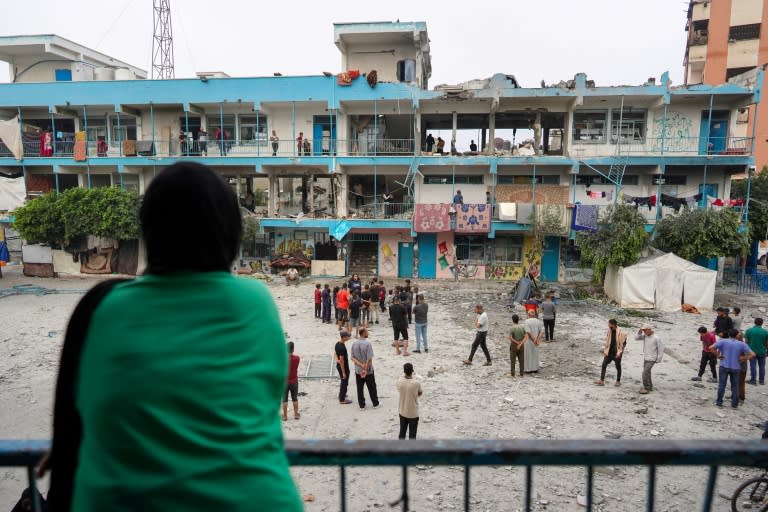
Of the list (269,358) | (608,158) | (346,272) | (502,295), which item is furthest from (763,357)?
(346,272)

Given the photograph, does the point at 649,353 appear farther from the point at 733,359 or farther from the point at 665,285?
the point at 665,285

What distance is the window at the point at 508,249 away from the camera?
24.7 meters

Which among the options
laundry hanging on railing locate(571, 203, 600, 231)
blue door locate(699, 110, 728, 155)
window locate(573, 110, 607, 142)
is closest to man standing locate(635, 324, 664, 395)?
laundry hanging on railing locate(571, 203, 600, 231)

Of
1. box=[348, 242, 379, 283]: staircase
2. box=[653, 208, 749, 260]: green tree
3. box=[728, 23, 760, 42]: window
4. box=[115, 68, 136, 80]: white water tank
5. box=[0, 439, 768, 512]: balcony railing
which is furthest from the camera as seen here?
box=[728, 23, 760, 42]: window

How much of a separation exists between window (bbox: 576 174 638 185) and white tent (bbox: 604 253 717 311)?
674cm

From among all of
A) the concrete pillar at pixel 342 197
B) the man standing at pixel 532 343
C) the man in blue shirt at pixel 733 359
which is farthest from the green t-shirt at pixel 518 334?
the concrete pillar at pixel 342 197

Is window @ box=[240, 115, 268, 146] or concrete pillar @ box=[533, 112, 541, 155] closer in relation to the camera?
concrete pillar @ box=[533, 112, 541, 155]

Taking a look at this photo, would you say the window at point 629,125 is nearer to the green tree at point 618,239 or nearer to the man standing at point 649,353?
the green tree at point 618,239

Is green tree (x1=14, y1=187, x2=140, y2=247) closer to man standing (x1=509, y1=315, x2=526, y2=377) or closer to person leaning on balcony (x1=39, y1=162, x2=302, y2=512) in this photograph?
man standing (x1=509, y1=315, x2=526, y2=377)

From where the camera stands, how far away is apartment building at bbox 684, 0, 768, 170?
34.0 m

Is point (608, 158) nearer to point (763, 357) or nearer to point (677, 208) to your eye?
point (677, 208)

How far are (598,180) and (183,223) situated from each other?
25.7 m

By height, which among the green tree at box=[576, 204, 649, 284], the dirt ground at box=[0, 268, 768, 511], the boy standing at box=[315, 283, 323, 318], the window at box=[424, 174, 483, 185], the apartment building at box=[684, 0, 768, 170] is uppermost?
the apartment building at box=[684, 0, 768, 170]

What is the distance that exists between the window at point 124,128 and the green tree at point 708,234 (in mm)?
27336
